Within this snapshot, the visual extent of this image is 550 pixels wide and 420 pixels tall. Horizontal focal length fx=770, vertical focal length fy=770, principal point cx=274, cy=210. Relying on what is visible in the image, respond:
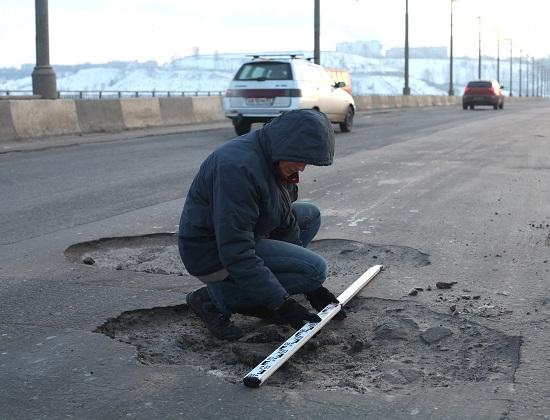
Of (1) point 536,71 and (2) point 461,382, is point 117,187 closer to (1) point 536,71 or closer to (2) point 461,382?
(2) point 461,382

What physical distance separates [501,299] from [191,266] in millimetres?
1925

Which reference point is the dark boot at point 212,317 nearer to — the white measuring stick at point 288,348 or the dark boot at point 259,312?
the dark boot at point 259,312

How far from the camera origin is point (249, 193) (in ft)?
11.5

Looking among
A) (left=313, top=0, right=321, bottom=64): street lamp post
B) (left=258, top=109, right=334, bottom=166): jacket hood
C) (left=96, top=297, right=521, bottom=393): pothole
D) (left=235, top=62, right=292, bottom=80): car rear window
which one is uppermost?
(left=313, top=0, right=321, bottom=64): street lamp post

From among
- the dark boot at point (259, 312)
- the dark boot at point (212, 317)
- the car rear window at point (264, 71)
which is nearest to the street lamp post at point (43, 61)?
the car rear window at point (264, 71)

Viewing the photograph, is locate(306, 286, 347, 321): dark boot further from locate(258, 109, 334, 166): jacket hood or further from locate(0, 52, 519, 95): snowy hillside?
locate(0, 52, 519, 95): snowy hillside

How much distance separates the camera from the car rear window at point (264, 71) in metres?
17.2

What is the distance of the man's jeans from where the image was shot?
3959 millimetres

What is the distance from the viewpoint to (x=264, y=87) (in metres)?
17.1

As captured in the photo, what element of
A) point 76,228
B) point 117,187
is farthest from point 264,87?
point 76,228

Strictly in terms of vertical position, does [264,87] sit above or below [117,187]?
above

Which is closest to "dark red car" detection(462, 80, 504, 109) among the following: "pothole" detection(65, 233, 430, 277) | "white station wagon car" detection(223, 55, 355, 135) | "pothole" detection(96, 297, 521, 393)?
"white station wagon car" detection(223, 55, 355, 135)

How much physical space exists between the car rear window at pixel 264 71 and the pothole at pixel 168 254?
1120 centimetres

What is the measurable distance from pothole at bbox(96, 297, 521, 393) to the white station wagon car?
42.3ft
